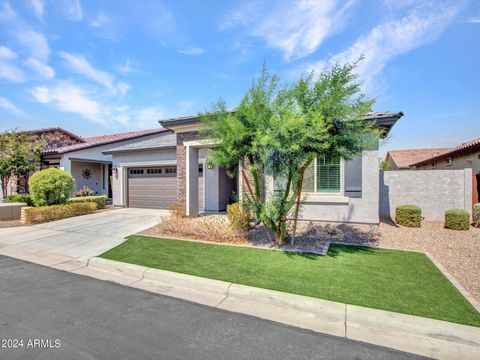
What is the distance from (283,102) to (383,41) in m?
4.67

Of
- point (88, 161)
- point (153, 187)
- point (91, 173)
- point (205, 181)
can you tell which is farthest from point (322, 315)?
point (91, 173)

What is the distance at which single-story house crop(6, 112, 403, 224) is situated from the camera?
9.06 m

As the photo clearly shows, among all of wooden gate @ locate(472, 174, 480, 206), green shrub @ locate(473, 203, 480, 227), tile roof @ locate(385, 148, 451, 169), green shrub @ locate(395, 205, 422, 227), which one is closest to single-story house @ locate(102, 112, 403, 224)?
green shrub @ locate(395, 205, 422, 227)

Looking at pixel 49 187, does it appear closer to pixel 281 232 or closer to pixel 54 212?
pixel 54 212

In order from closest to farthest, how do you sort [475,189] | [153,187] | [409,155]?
[475,189]
[153,187]
[409,155]

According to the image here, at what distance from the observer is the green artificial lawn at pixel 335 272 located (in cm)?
387

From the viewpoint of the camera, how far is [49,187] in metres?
11.9

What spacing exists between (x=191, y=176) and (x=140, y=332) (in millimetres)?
7931

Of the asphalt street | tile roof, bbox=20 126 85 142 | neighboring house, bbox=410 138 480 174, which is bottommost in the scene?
the asphalt street

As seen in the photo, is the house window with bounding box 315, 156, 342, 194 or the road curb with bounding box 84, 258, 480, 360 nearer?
the road curb with bounding box 84, 258, 480, 360

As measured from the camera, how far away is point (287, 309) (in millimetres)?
3889

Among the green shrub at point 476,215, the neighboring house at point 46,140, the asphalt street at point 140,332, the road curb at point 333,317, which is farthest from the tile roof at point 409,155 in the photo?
the neighboring house at point 46,140

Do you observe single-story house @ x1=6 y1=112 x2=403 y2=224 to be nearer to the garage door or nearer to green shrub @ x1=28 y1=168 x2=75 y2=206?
the garage door

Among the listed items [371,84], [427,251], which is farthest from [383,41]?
[427,251]
